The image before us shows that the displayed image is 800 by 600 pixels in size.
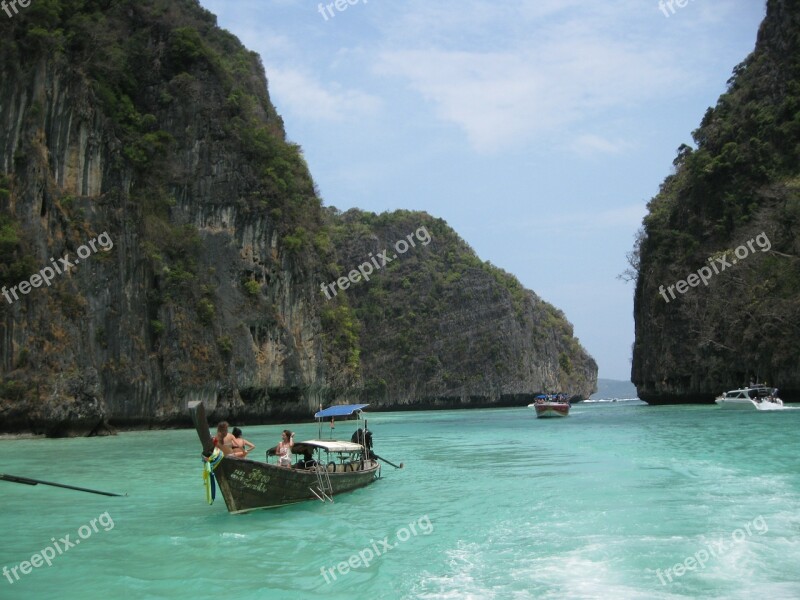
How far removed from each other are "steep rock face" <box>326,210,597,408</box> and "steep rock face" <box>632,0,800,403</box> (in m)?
41.2

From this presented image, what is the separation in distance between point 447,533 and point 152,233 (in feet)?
109

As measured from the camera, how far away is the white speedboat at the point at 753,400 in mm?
37438

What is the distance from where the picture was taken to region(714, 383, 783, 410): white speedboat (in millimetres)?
37438

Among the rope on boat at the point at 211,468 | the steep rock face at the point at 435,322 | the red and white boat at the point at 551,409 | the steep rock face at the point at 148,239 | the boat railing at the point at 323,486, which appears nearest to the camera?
the rope on boat at the point at 211,468

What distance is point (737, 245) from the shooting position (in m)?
44.0

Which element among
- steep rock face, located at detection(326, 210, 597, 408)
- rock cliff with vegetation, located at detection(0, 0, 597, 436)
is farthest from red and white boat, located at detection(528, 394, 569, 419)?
steep rock face, located at detection(326, 210, 597, 408)

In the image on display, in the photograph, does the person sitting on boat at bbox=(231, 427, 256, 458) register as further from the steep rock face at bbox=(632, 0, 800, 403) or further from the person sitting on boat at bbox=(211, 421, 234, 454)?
the steep rock face at bbox=(632, 0, 800, 403)

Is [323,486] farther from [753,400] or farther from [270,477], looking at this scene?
[753,400]

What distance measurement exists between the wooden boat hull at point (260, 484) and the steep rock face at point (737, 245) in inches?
Answer: 1253

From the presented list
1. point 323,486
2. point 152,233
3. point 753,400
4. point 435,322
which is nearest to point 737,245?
point 753,400

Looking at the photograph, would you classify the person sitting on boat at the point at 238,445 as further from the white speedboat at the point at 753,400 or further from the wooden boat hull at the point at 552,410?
the wooden boat hull at the point at 552,410

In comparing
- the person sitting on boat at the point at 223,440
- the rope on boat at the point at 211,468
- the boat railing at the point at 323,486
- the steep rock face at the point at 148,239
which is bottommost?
the boat railing at the point at 323,486

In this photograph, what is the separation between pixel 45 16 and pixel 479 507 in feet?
111

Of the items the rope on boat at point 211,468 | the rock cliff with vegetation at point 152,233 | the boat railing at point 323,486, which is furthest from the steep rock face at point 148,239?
the rope on boat at point 211,468
